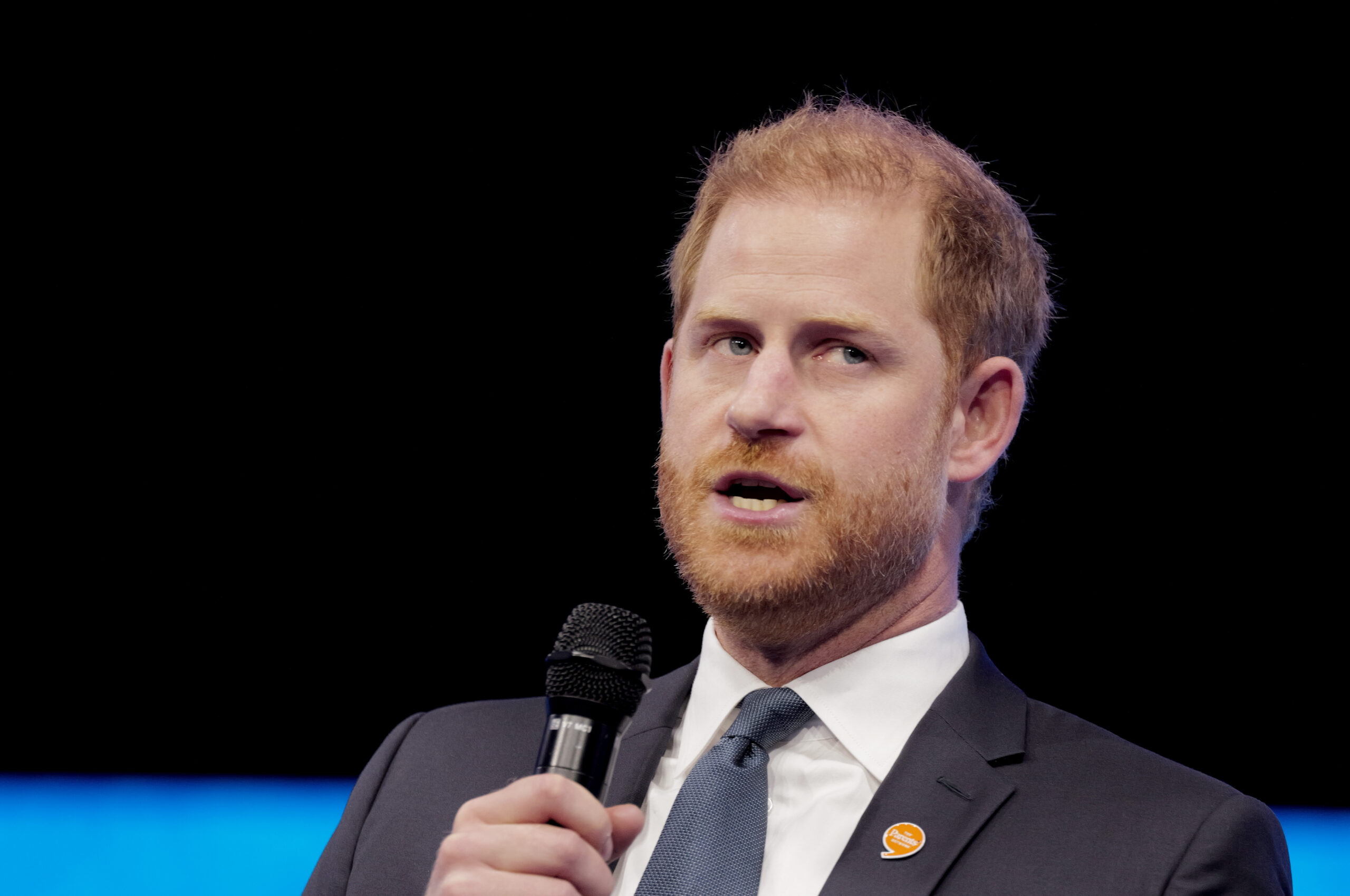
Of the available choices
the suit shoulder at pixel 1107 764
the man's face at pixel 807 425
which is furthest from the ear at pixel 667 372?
the suit shoulder at pixel 1107 764

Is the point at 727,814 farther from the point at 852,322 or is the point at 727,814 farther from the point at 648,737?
the point at 852,322

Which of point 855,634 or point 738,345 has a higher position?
point 738,345

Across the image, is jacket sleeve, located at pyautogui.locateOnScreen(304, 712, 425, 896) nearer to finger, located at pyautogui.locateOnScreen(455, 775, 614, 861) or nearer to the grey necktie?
the grey necktie

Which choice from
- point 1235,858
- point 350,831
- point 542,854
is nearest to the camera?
point 542,854

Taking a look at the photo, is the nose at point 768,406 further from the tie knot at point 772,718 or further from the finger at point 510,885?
the finger at point 510,885

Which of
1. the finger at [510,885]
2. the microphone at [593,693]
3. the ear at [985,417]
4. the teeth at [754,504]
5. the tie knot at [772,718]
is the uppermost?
the ear at [985,417]

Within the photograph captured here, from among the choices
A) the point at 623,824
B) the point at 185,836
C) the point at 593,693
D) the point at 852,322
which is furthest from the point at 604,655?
the point at 185,836

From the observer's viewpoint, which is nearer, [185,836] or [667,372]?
[667,372]

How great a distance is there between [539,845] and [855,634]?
742 millimetres

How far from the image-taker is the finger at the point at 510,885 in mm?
1125

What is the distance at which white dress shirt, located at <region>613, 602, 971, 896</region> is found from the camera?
1.58 m

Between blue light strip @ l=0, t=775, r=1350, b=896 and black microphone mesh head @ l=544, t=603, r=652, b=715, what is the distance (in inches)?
69.7

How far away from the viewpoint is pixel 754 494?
5.47ft

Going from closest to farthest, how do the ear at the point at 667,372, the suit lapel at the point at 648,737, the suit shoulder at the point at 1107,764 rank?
the suit shoulder at the point at 1107,764
the suit lapel at the point at 648,737
the ear at the point at 667,372
